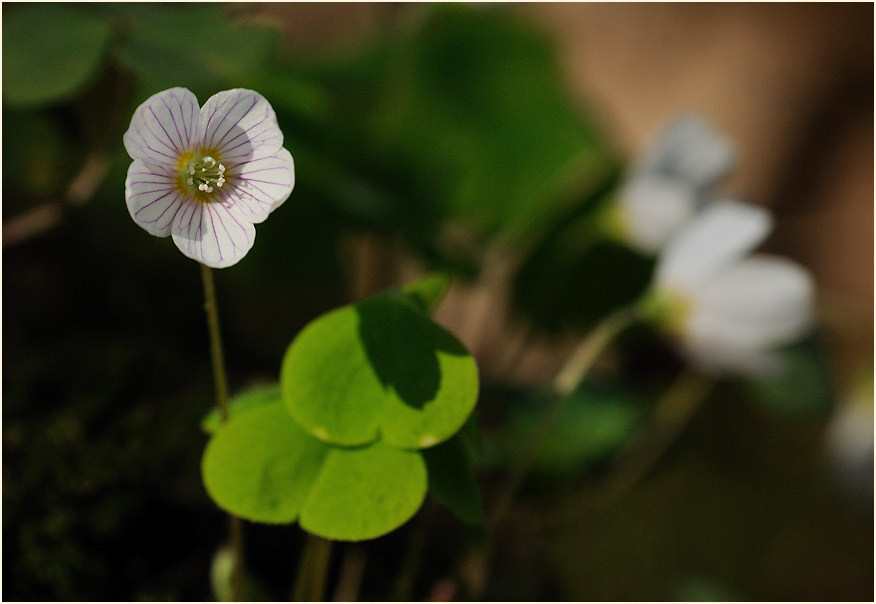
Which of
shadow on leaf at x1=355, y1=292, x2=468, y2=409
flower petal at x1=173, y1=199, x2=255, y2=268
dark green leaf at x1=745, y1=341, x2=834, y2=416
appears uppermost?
flower petal at x1=173, y1=199, x2=255, y2=268

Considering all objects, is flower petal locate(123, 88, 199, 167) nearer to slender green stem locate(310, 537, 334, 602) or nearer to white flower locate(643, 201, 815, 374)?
slender green stem locate(310, 537, 334, 602)

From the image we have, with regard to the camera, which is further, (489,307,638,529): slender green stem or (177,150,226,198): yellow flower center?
(489,307,638,529): slender green stem

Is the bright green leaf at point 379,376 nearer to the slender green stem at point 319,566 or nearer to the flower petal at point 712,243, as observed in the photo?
the slender green stem at point 319,566

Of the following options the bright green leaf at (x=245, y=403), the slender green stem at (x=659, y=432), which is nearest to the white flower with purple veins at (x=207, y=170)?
the bright green leaf at (x=245, y=403)

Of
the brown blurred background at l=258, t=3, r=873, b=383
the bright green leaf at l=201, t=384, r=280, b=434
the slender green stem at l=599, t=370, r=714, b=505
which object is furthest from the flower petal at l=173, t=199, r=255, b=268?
the brown blurred background at l=258, t=3, r=873, b=383

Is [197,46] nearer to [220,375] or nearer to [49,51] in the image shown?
[49,51]

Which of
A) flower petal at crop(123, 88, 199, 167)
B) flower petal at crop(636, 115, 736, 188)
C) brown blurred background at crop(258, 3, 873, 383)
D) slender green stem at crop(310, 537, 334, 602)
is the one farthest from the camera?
brown blurred background at crop(258, 3, 873, 383)

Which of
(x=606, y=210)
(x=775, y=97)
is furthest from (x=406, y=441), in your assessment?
(x=775, y=97)
